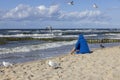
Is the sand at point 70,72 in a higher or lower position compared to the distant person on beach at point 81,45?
lower

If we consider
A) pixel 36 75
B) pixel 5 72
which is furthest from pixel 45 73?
pixel 5 72

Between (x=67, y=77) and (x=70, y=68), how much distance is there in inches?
75.4

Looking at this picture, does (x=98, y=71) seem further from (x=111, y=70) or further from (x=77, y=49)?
(x=77, y=49)

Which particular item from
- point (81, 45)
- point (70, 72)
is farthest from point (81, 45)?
point (70, 72)

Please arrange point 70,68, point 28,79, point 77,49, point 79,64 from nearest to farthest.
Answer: point 28,79 → point 70,68 → point 79,64 → point 77,49

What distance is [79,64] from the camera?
44.6 ft

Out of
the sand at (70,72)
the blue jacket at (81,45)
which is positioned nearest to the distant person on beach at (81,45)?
the blue jacket at (81,45)

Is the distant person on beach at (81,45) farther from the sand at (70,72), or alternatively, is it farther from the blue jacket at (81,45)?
the sand at (70,72)

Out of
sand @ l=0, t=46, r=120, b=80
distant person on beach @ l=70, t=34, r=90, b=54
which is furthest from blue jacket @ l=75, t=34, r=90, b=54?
sand @ l=0, t=46, r=120, b=80

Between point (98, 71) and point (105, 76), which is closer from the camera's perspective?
point (105, 76)

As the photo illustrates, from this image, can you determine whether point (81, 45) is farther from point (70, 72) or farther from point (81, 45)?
point (70, 72)

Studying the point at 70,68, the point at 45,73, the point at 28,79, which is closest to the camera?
the point at 28,79

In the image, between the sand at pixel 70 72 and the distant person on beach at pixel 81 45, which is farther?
the distant person on beach at pixel 81 45

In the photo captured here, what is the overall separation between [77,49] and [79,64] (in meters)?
4.36
